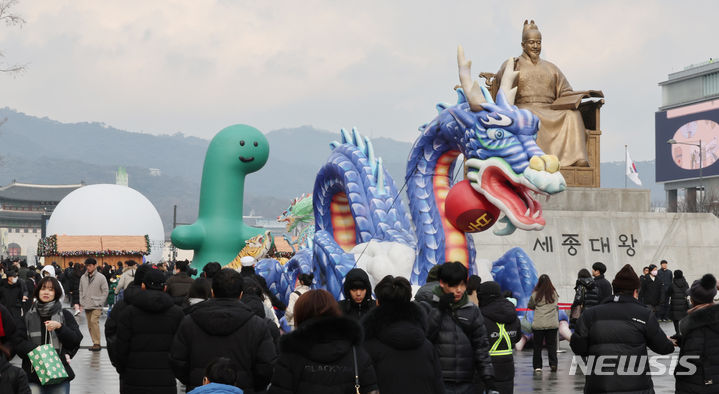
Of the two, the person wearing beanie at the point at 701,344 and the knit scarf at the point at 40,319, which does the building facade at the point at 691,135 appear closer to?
the person wearing beanie at the point at 701,344

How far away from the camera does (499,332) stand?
749 centimetres

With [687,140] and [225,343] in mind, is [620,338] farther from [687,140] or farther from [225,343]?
[687,140]

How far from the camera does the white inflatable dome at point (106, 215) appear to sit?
5759 cm

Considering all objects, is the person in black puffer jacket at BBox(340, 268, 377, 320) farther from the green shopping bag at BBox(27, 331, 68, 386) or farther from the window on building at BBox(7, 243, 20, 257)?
the window on building at BBox(7, 243, 20, 257)

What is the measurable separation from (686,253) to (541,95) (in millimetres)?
4522

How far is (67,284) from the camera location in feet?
94.1

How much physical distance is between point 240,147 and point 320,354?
57.8ft

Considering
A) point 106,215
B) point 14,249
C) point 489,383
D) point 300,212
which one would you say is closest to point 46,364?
point 489,383

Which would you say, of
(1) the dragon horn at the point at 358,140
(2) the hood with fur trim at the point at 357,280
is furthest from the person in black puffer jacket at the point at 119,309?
Answer: (1) the dragon horn at the point at 358,140

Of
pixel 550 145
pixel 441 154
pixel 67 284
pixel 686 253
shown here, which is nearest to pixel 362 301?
pixel 441 154

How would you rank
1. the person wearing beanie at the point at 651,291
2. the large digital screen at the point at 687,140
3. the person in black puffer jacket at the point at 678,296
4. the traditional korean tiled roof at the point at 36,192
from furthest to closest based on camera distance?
the traditional korean tiled roof at the point at 36,192
the large digital screen at the point at 687,140
the person wearing beanie at the point at 651,291
the person in black puffer jacket at the point at 678,296

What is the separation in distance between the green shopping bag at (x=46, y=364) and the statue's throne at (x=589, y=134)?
53.2ft

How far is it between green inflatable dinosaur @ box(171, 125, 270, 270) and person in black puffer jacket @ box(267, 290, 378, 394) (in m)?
17.2

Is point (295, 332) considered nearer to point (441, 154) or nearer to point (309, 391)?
point (309, 391)
